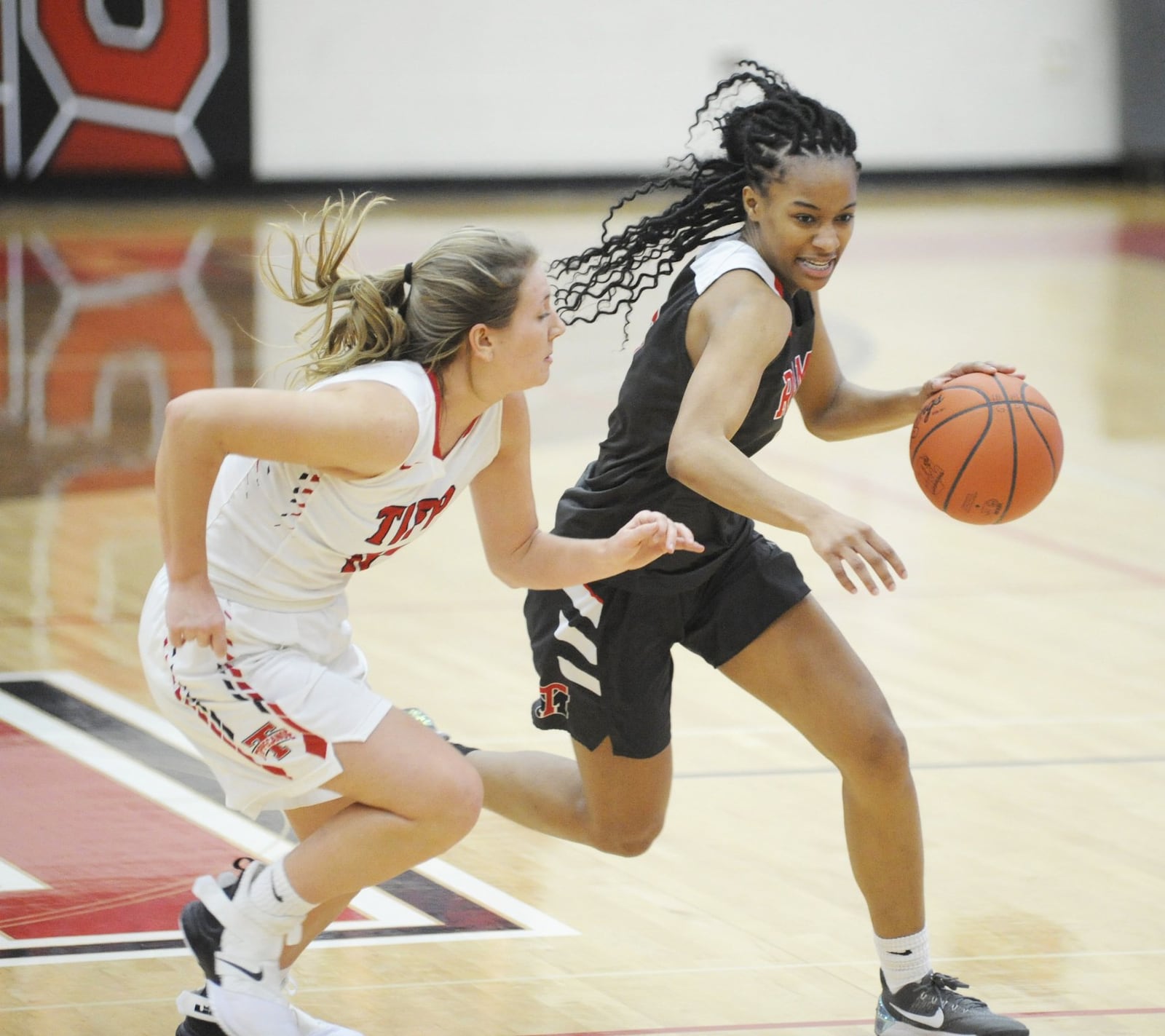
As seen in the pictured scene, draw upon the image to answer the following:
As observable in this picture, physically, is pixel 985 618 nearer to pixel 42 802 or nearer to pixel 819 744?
pixel 819 744

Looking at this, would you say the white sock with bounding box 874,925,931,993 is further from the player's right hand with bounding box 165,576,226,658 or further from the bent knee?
the player's right hand with bounding box 165,576,226,658

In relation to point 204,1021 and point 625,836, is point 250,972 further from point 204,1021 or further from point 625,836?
point 625,836

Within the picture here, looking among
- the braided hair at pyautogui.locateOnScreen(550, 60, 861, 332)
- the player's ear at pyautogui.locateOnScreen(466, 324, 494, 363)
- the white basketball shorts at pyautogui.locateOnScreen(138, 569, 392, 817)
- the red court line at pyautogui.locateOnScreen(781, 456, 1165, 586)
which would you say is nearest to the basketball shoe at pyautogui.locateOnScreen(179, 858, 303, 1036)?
the white basketball shorts at pyautogui.locateOnScreen(138, 569, 392, 817)

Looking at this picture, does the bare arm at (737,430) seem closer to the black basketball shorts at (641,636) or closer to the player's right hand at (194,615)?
the black basketball shorts at (641,636)

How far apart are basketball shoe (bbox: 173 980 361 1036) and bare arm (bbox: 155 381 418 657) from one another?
0.62m

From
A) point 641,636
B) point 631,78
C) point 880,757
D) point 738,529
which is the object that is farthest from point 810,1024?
point 631,78

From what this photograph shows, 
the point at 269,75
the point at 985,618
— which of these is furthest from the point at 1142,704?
the point at 269,75

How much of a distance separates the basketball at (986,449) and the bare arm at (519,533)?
61 centimetres

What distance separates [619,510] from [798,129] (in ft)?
2.61

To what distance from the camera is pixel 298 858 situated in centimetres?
281

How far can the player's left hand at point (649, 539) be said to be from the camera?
2920mm

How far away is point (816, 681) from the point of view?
315 centimetres

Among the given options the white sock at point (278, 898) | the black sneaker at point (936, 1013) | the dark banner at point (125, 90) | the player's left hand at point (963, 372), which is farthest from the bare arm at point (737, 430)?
the dark banner at point (125, 90)

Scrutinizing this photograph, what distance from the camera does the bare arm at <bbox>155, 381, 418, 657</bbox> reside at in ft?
8.54
